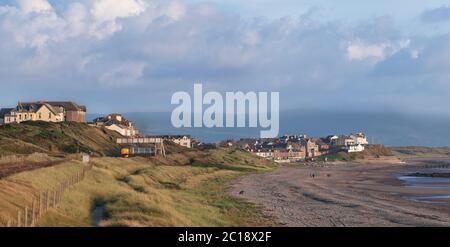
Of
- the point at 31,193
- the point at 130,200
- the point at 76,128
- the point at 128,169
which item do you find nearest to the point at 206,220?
the point at 130,200

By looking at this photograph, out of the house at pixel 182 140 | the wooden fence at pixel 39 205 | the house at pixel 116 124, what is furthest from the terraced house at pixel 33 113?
the wooden fence at pixel 39 205

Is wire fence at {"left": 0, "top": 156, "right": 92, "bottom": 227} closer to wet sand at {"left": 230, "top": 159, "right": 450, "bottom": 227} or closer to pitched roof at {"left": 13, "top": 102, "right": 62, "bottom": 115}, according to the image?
wet sand at {"left": 230, "top": 159, "right": 450, "bottom": 227}

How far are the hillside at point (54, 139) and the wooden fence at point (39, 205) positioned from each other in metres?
42.6

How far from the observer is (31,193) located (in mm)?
31516

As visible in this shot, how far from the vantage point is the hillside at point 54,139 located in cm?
8412

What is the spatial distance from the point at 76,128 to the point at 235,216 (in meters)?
87.8

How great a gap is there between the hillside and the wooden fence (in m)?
42.6

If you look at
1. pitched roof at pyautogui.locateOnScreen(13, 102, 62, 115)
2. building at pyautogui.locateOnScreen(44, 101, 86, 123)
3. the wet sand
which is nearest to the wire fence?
the wet sand

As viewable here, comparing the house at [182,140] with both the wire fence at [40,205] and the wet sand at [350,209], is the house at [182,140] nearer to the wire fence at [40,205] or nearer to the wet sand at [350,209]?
the wet sand at [350,209]

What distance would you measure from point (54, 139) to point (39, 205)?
77845 mm

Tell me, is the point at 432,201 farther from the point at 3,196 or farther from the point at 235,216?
the point at 3,196

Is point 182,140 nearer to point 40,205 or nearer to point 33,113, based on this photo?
point 33,113

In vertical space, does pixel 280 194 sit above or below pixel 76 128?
below

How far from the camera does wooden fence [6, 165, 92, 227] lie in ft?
77.2
